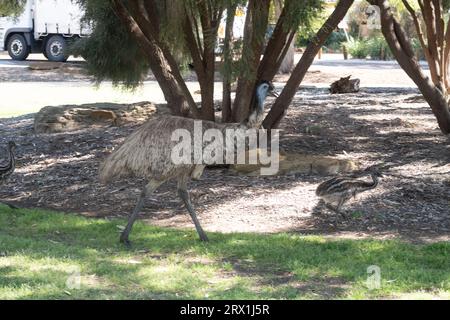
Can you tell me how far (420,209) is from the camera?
995cm

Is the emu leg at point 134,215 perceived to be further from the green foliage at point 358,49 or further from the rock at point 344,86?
the green foliage at point 358,49

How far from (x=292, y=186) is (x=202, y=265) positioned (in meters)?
3.79

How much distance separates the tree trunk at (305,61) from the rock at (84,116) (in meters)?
4.50

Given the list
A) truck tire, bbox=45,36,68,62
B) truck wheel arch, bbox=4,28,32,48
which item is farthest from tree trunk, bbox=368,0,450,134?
truck wheel arch, bbox=4,28,32,48

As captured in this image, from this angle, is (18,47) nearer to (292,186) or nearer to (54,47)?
(54,47)

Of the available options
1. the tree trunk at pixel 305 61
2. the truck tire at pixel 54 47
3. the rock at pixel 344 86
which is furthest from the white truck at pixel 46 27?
the tree trunk at pixel 305 61

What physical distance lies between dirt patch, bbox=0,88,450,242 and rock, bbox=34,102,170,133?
0.35 metres

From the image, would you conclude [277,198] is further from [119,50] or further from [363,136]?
[119,50]

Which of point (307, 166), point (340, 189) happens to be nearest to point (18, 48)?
point (307, 166)

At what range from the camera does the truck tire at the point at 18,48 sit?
128ft

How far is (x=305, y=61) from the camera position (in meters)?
11.9

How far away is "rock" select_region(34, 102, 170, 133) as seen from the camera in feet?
52.3
